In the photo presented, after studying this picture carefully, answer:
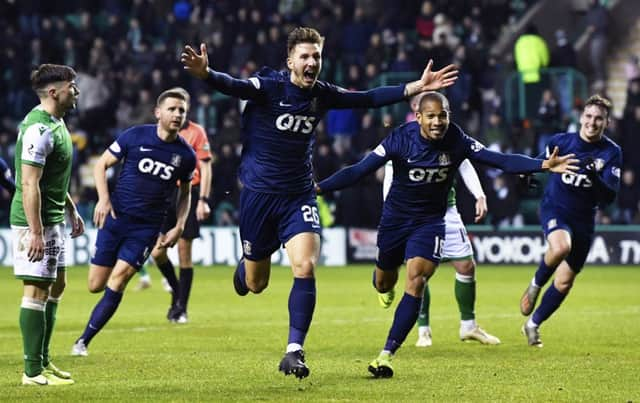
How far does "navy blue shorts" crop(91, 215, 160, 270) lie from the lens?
41.0 feet

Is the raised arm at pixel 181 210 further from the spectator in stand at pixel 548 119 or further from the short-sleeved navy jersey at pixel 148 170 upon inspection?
the spectator in stand at pixel 548 119

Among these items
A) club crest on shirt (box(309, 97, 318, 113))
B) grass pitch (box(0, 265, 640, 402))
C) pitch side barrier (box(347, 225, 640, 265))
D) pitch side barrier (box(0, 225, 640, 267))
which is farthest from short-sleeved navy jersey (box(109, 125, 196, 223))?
pitch side barrier (box(347, 225, 640, 265))

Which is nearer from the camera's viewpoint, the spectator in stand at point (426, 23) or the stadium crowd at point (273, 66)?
the stadium crowd at point (273, 66)

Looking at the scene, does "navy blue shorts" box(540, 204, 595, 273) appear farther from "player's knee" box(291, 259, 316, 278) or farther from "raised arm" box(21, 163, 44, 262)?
"raised arm" box(21, 163, 44, 262)

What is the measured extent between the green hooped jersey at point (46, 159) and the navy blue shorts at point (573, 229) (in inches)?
204

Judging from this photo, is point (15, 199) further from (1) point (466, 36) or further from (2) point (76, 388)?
(1) point (466, 36)

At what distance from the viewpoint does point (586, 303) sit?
59.3ft

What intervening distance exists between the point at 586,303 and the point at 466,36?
12.4 meters

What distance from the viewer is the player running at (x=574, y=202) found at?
12805 mm

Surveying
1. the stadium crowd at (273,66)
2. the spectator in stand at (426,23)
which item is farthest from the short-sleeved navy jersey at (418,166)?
the spectator in stand at (426,23)

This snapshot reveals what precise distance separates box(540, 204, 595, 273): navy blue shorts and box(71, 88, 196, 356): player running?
3419 mm

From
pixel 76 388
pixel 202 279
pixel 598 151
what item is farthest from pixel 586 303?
pixel 76 388

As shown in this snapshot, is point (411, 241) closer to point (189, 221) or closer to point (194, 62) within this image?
point (194, 62)

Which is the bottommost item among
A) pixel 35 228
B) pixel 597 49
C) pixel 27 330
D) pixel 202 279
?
pixel 202 279
